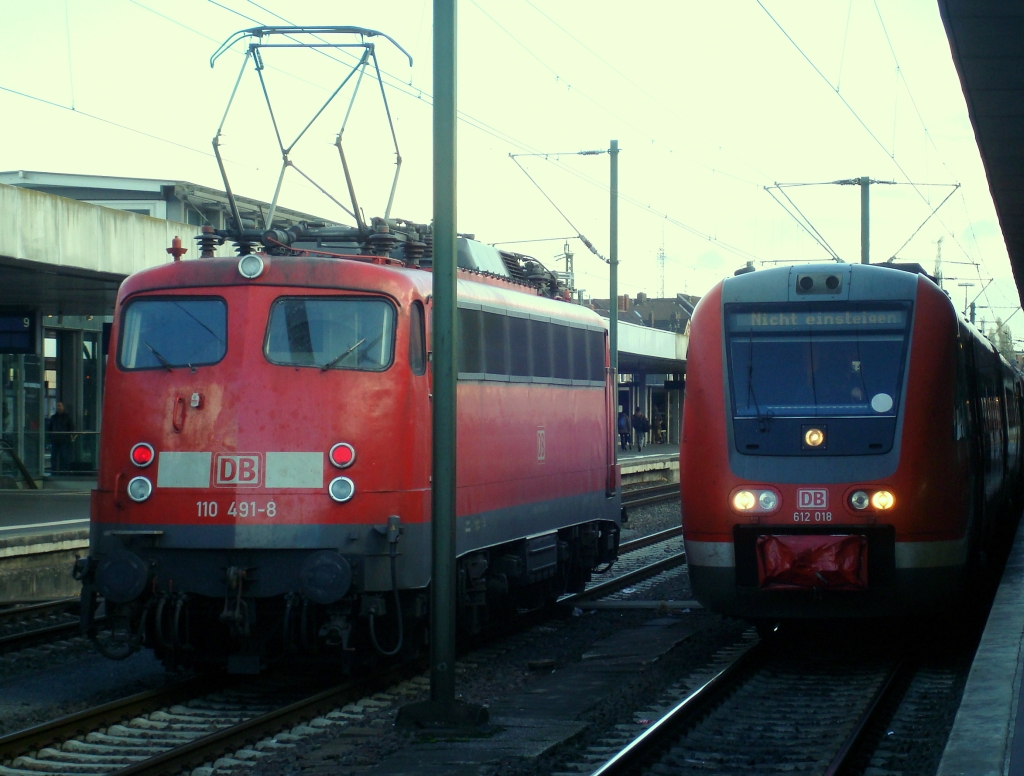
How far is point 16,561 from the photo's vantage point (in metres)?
14.5

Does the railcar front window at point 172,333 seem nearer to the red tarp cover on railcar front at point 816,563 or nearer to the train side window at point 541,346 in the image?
the train side window at point 541,346

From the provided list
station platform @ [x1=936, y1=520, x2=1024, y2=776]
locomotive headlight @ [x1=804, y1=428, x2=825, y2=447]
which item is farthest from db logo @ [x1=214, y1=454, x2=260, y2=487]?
station platform @ [x1=936, y1=520, x2=1024, y2=776]

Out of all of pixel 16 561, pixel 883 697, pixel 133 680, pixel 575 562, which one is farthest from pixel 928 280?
pixel 16 561

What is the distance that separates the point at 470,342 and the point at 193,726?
3.68 m

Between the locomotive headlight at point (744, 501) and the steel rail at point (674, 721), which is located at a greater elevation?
the locomotive headlight at point (744, 501)

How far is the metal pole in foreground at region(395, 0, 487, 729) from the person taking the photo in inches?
324

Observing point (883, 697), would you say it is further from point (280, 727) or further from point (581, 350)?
point (581, 350)

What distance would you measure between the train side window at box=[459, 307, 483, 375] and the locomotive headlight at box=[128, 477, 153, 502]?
251 cm

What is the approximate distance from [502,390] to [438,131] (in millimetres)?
3365

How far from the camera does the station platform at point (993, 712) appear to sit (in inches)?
237

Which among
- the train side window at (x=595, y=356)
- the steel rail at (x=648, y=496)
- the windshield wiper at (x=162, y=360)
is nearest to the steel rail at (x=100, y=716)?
the windshield wiper at (x=162, y=360)

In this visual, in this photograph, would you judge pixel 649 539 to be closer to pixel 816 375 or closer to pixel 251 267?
pixel 816 375

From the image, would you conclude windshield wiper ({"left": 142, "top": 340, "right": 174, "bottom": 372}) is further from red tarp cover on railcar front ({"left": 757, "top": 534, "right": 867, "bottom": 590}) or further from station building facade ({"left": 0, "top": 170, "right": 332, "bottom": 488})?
red tarp cover on railcar front ({"left": 757, "top": 534, "right": 867, "bottom": 590})

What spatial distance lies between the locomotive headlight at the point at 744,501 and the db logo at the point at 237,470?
349cm
